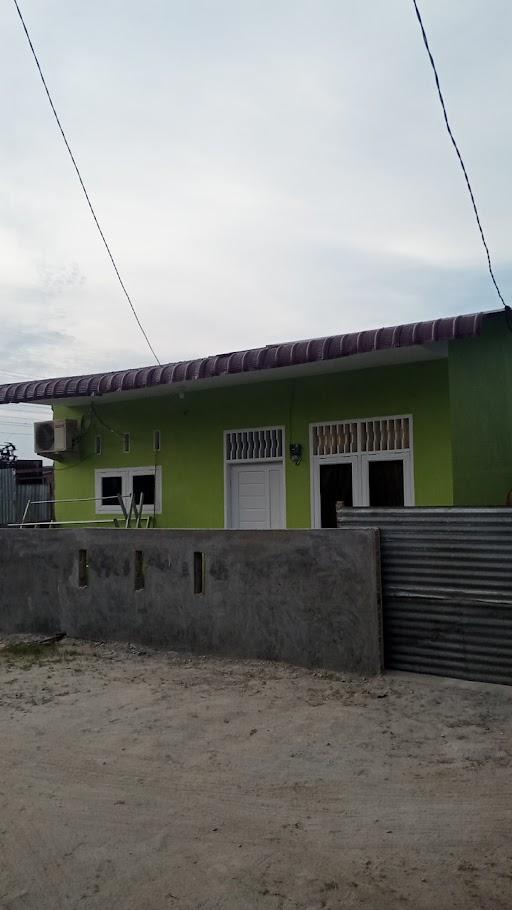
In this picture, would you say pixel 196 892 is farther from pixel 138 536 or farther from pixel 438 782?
pixel 138 536

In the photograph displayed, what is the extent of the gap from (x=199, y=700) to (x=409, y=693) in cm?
165

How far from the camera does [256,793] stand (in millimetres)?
4312

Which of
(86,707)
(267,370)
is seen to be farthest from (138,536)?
(267,370)

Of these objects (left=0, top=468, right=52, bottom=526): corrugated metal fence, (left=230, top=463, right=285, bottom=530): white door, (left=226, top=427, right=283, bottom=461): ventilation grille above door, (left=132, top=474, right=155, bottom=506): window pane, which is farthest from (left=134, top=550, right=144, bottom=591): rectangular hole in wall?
(left=0, top=468, right=52, bottom=526): corrugated metal fence

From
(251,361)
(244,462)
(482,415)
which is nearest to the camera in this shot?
(482,415)

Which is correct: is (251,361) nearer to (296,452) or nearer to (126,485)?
(296,452)

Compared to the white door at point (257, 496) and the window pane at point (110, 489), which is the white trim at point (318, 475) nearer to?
the white door at point (257, 496)

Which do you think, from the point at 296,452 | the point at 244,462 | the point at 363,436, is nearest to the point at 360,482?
the point at 363,436

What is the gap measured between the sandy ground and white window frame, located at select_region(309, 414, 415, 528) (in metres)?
3.98

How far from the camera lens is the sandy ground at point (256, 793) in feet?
10.8

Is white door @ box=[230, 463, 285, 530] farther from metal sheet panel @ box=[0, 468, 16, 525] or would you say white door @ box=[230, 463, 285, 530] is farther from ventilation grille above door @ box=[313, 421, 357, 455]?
metal sheet panel @ box=[0, 468, 16, 525]

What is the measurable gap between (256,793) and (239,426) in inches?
313

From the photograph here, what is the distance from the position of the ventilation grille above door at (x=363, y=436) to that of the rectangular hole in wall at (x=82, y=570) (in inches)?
148

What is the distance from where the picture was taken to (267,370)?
35.3 feet
